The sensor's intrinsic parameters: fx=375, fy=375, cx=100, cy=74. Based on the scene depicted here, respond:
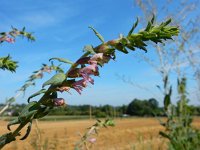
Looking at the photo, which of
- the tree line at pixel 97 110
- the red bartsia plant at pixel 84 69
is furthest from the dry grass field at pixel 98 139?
the red bartsia plant at pixel 84 69

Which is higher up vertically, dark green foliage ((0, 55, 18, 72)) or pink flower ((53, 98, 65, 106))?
dark green foliage ((0, 55, 18, 72))

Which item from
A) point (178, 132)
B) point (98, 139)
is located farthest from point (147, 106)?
point (98, 139)

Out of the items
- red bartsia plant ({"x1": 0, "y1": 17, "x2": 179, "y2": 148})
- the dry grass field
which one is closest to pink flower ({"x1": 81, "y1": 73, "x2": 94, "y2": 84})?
red bartsia plant ({"x1": 0, "y1": 17, "x2": 179, "y2": 148})

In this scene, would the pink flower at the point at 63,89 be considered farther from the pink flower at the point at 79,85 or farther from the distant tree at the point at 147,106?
the distant tree at the point at 147,106

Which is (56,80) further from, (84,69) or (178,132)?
(178,132)

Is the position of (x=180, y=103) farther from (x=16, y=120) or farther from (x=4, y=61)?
(x=16, y=120)

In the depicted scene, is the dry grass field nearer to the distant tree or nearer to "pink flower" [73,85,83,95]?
the distant tree

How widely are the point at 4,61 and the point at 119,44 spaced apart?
36.5 inches

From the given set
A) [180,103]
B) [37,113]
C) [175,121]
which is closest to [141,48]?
[37,113]

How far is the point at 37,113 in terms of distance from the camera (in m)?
0.84

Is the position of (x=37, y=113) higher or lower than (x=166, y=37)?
lower

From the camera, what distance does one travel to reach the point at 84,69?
0.88m

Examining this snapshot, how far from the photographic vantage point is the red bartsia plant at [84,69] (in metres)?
0.84

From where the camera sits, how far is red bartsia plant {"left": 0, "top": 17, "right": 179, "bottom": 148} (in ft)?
2.76
